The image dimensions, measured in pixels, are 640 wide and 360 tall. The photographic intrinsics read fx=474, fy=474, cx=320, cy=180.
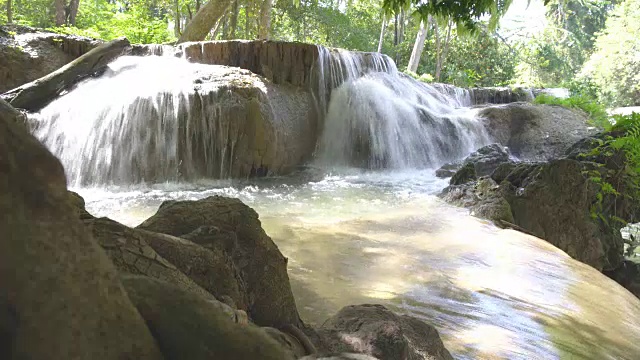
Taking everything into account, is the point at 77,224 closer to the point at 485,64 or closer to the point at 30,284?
the point at 30,284

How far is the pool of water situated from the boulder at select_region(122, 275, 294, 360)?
1.58 meters

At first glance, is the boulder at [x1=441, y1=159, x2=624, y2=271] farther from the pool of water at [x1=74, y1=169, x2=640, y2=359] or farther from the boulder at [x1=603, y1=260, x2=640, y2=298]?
the pool of water at [x1=74, y1=169, x2=640, y2=359]

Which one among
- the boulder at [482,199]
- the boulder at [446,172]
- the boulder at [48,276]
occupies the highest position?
the boulder at [48,276]

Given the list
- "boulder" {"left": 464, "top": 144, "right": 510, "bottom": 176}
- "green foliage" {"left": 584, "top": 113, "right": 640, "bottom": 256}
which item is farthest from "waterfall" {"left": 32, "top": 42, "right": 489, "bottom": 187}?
"green foliage" {"left": 584, "top": 113, "right": 640, "bottom": 256}

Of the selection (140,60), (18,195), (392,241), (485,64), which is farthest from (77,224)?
(485,64)

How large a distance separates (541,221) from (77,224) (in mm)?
6616

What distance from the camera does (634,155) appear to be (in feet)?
22.1

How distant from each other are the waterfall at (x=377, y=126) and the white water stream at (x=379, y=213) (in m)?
0.03

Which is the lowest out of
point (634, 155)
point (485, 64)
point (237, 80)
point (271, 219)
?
point (271, 219)

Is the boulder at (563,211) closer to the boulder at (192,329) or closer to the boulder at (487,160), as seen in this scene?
the boulder at (487,160)

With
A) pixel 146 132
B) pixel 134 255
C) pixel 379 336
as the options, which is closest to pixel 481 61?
pixel 146 132

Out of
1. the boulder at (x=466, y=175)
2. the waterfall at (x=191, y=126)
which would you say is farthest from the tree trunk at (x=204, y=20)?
the boulder at (x=466, y=175)

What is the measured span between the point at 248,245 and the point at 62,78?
859 centimetres

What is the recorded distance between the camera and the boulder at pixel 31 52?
9969 millimetres
